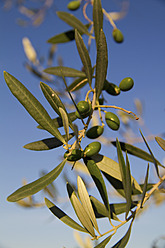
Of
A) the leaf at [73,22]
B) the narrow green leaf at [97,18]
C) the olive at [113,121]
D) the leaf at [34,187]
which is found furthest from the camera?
the leaf at [73,22]

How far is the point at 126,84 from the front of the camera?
1062 mm

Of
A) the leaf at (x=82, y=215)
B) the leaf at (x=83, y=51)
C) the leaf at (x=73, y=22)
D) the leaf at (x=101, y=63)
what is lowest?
the leaf at (x=82, y=215)

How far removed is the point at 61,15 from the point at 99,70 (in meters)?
0.66

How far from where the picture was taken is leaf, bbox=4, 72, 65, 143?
767 mm

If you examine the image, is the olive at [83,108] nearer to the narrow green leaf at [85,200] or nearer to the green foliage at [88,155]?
the green foliage at [88,155]

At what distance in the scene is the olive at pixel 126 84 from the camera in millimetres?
1059

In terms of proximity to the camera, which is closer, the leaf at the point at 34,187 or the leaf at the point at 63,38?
the leaf at the point at 34,187

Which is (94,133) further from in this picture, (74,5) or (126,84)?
(74,5)

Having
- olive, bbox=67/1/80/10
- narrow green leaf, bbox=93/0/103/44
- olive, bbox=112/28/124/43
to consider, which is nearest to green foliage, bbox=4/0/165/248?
narrow green leaf, bbox=93/0/103/44

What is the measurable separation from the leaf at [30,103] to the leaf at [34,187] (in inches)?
4.0

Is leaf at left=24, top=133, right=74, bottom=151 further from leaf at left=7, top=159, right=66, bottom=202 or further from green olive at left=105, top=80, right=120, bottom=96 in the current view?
green olive at left=105, top=80, right=120, bottom=96

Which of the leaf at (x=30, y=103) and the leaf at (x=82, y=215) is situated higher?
the leaf at (x=30, y=103)

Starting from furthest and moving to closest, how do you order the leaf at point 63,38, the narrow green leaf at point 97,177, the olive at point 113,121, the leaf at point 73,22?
the leaf at point 63,38
the leaf at point 73,22
the olive at point 113,121
the narrow green leaf at point 97,177

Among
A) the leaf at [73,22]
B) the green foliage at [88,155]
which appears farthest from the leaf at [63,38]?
the green foliage at [88,155]
